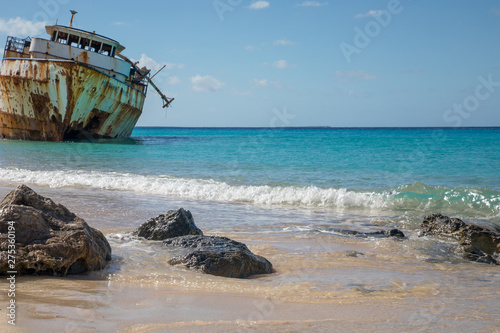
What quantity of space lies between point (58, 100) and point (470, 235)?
21.8 meters

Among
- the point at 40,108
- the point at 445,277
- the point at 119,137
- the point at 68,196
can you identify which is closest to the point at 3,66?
the point at 40,108

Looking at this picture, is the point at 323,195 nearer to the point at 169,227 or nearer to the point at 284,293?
the point at 169,227

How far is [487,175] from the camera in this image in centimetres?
1502

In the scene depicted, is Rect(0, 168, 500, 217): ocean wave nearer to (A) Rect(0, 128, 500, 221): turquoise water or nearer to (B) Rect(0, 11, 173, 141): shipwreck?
(A) Rect(0, 128, 500, 221): turquoise water

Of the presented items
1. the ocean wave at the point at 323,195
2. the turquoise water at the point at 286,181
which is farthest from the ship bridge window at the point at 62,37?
the ocean wave at the point at 323,195

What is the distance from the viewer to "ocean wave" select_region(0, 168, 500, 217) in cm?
956

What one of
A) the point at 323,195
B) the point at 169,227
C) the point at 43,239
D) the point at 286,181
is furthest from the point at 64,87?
the point at 43,239

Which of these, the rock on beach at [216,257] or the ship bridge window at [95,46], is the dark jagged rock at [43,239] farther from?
the ship bridge window at [95,46]

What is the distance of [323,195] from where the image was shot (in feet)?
33.6

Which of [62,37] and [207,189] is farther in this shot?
[62,37]

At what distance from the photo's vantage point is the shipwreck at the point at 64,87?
22.5m

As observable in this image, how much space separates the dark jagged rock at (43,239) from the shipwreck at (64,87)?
20282 mm

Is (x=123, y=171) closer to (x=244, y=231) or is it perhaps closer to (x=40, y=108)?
(x=244, y=231)

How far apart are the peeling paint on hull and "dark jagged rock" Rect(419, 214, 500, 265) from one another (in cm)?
2021
